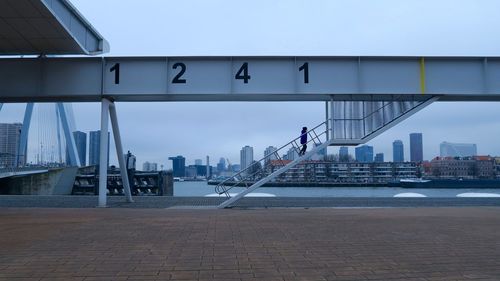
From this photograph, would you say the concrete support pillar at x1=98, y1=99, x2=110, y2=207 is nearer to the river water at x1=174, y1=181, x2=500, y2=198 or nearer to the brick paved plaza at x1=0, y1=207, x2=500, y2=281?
the brick paved plaza at x1=0, y1=207, x2=500, y2=281

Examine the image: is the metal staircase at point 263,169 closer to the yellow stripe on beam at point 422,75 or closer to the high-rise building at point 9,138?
the yellow stripe on beam at point 422,75

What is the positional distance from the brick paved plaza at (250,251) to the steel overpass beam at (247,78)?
27.2 ft

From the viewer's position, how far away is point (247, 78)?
1802 centimetres

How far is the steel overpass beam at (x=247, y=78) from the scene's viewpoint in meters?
17.9

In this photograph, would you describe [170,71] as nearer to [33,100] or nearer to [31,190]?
[33,100]

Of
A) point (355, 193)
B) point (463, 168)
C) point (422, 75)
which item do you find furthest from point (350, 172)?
point (422, 75)

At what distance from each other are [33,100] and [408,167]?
74.9 m

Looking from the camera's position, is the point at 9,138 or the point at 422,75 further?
the point at 9,138

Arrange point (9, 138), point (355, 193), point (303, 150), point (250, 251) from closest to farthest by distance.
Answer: point (250, 251) → point (303, 150) → point (355, 193) → point (9, 138)

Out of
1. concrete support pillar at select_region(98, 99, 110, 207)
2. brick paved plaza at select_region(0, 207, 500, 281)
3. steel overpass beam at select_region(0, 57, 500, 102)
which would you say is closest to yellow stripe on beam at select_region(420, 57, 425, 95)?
steel overpass beam at select_region(0, 57, 500, 102)

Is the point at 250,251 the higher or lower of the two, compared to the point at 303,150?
lower

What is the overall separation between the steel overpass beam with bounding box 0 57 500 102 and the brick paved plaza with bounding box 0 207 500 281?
8.31m

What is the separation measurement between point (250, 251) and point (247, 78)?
11896 mm

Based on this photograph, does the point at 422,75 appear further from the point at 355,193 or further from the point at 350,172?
the point at 350,172
